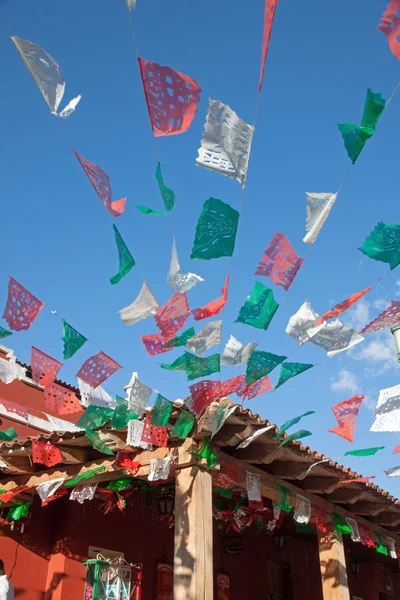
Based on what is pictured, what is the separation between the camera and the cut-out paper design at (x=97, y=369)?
6.03 meters

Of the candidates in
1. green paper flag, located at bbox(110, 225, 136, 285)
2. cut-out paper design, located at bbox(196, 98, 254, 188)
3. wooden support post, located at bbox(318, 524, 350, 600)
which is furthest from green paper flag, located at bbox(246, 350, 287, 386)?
wooden support post, located at bbox(318, 524, 350, 600)

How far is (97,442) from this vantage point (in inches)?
258

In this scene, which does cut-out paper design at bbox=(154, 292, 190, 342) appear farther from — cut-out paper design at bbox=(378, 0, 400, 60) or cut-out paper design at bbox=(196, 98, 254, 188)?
cut-out paper design at bbox=(378, 0, 400, 60)

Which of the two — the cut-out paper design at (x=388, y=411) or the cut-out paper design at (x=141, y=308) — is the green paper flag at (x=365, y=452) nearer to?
the cut-out paper design at (x=388, y=411)

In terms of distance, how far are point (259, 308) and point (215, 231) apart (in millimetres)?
1032

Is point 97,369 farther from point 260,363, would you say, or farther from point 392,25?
point 392,25

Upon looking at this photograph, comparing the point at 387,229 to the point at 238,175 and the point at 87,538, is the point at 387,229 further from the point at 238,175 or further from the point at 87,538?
the point at 87,538

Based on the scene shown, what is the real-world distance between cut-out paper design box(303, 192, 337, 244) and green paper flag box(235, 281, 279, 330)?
820 mm

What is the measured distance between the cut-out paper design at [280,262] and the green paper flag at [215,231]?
1.59ft

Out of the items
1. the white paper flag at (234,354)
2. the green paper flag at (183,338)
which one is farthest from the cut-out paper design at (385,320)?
the green paper flag at (183,338)

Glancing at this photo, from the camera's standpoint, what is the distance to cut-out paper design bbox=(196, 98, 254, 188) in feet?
13.0

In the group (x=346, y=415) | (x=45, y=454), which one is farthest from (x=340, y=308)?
(x=45, y=454)

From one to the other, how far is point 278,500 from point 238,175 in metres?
4.99

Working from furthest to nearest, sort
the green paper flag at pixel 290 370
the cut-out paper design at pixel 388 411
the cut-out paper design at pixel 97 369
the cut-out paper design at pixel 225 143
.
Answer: the cut-out paper design at pixel 388 411 → the cut-out paper design at pixel 97 369 → the green paper flag at pixel 290 370 → the cut-out paper design at pixel 225 143
